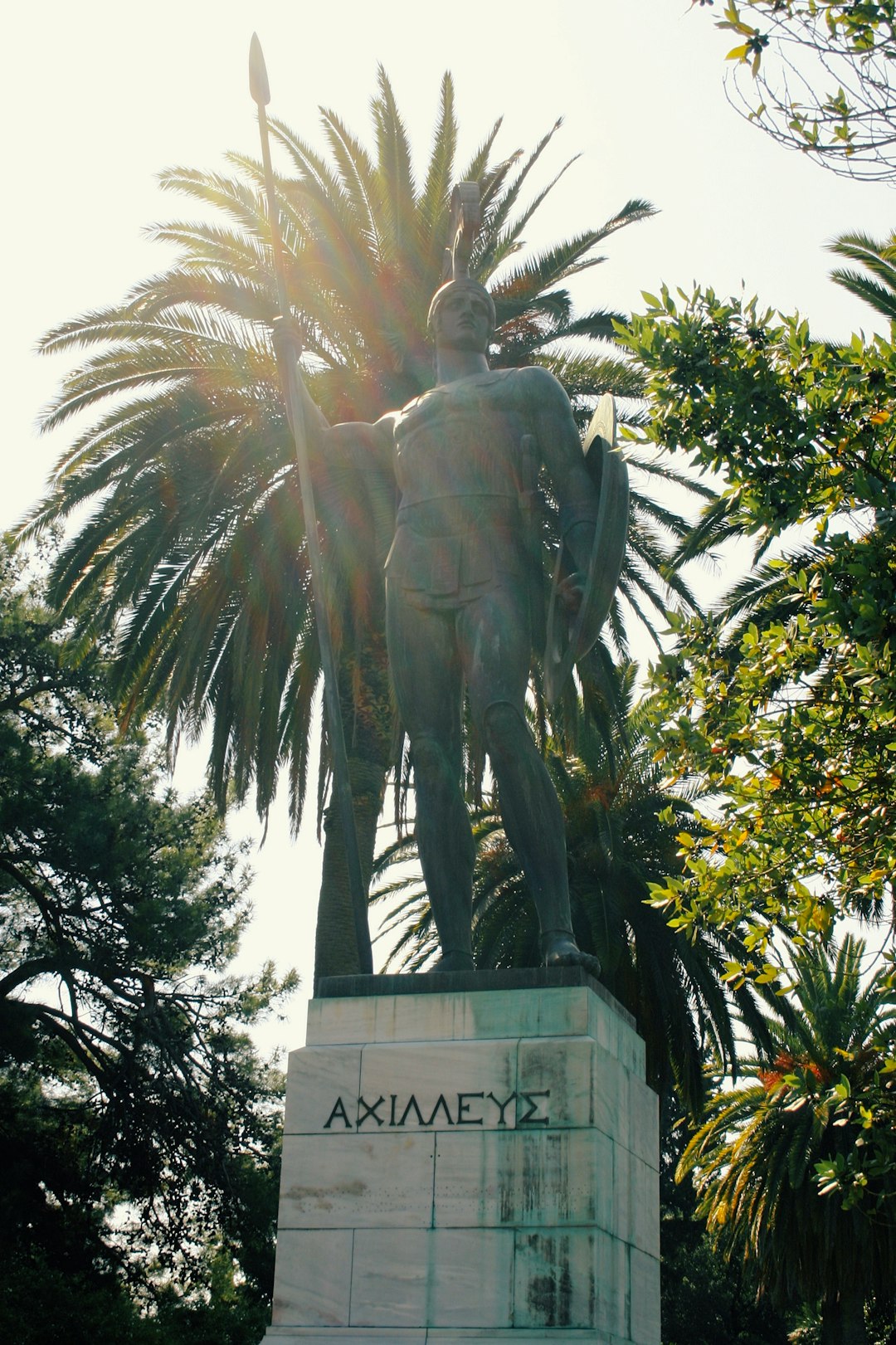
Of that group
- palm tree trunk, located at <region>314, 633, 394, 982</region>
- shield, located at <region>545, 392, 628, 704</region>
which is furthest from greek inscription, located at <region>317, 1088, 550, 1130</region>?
palm tree trunk, located at <region>314, 633, 394, 982</region>

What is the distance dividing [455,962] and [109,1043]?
1455cm

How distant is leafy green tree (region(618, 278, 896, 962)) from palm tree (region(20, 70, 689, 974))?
6761 mm

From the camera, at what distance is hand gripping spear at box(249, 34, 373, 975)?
23.4 feet

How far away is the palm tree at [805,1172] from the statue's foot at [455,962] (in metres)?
14.8

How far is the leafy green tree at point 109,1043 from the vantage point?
19.5 meters

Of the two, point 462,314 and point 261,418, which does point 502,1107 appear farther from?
point 261,418

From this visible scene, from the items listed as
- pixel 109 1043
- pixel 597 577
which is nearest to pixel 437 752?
pixel 597 577

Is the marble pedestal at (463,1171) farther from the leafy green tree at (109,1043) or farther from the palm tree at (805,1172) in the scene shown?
the palm tree at (805,1172)

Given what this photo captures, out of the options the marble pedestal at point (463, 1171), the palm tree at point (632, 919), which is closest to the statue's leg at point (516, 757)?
the marble pedestal at point (463, 1171)

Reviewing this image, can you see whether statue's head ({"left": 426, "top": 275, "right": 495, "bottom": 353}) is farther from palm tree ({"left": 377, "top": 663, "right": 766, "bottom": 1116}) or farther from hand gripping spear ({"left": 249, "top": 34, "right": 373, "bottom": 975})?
palm tree ({"left": 377, "top": 663, "right": 766, "bottom": 1116})

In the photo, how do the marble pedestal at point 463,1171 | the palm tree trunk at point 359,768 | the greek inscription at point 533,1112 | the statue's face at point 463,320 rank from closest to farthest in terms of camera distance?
the marble pedestal at point 463,1171 → the greek inscription at point 533,1112 → the statue's face at point 463,320 → the palm tree trunk at point 359,768

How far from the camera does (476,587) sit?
720 cm

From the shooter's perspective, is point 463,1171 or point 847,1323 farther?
point 847,1323

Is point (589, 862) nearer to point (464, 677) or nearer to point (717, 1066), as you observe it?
point (717, 1066)
